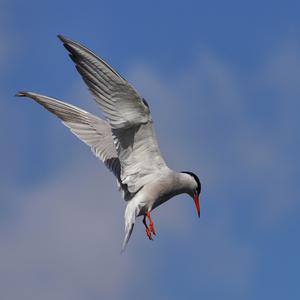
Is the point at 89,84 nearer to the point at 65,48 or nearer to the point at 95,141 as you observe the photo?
the point at 65,48

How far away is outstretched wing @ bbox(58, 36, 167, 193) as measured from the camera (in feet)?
46.7

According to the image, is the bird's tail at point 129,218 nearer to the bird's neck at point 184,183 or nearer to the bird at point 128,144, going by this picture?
the bird at point 128,144

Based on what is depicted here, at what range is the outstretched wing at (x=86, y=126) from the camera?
17.1 m

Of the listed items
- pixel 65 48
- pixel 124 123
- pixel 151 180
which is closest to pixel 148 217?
pixel 151 180

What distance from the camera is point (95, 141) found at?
1731 cm

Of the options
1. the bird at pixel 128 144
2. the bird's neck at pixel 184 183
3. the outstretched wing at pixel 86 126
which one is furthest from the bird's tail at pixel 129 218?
the outstretched wing at pixel 86 126

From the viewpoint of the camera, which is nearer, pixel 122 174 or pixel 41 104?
pixel 122 174

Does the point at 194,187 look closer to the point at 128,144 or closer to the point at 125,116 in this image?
the point at 128,144

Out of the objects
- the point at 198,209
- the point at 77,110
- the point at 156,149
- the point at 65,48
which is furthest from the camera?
the point at 77,110

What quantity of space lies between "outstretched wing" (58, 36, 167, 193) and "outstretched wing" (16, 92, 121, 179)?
4.69 ft

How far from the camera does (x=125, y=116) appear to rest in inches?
579

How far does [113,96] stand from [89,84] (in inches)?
15.2

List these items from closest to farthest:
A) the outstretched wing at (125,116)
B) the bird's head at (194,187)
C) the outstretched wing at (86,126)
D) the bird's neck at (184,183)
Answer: the outstretched wing at (125,116), the bird's neck at (184,183), the bird's head at (194,187), the outstretched wing at (86,126)

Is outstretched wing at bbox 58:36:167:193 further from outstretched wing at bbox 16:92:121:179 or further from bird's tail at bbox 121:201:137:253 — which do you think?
outstretched wing at bbox 16:92:121:179
